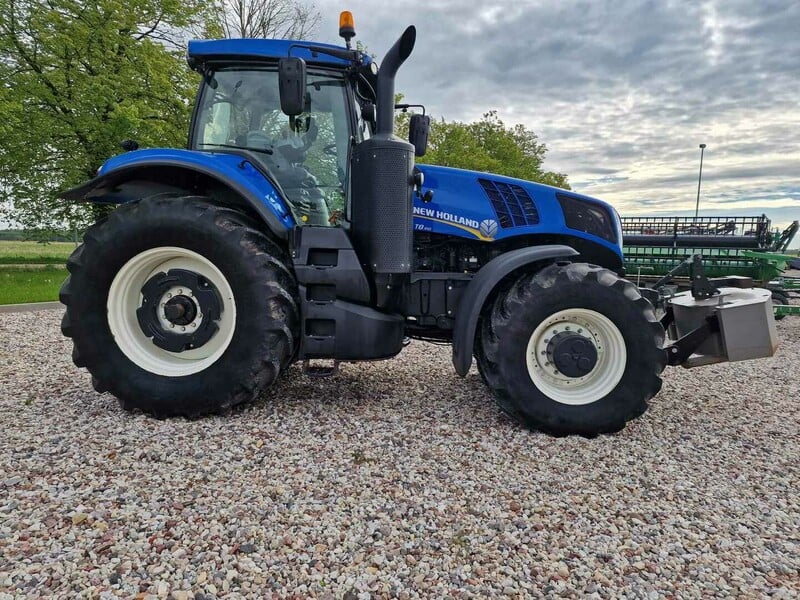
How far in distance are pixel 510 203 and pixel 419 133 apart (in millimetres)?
903

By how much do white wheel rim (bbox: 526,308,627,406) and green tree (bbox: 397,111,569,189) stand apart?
16980 mm

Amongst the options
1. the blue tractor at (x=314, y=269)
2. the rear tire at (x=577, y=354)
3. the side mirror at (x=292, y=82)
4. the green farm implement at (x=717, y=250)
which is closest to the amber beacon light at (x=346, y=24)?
the blue tractor at (x=314, y=269)

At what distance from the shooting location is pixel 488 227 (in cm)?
385

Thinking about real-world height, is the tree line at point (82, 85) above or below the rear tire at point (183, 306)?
above

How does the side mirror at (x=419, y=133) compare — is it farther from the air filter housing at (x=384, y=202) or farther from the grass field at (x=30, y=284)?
the grass field at (x=30, y=284)

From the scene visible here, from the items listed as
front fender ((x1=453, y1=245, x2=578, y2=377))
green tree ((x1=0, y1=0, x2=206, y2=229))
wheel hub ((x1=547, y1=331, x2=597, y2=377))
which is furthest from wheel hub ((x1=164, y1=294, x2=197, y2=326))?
green tree ((x1=0, y1=0, x2=206, y2=229))

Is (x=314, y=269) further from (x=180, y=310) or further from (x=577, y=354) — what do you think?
(x=577, y=354)

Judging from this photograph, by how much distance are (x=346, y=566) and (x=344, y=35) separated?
330cm

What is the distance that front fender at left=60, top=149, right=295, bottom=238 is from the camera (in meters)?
3.45

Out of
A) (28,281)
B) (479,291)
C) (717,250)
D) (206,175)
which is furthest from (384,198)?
(28,281)

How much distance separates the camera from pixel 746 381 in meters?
5.12

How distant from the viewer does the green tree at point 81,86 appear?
1166cm

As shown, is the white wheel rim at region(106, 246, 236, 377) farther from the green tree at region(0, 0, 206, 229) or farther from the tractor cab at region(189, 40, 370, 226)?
the green tree at region(0, 0, 206, 229)

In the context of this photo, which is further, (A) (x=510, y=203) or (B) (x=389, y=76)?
(A) (x=510, y=203)
